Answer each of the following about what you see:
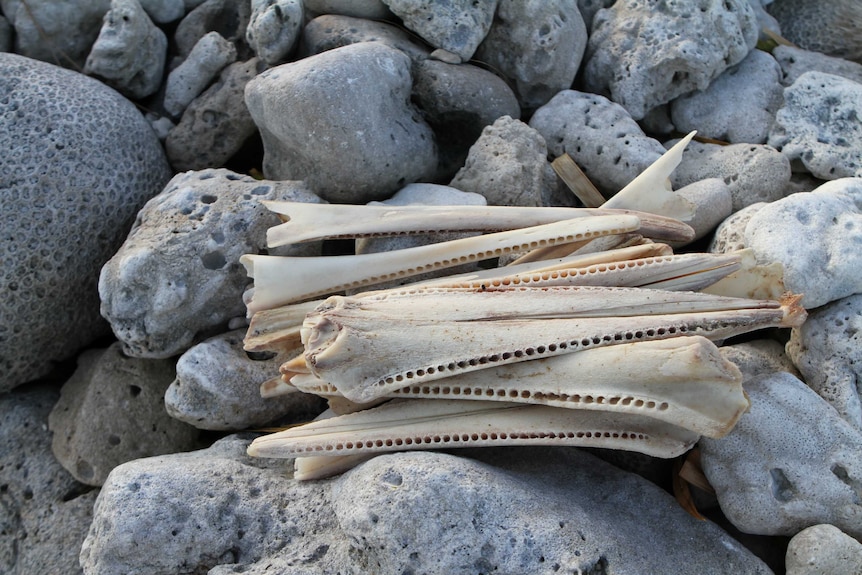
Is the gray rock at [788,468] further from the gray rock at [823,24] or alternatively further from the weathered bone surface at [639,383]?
the gray rock at [823,24]

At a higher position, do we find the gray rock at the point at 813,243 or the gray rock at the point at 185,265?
the gray rock at the point at 813,243

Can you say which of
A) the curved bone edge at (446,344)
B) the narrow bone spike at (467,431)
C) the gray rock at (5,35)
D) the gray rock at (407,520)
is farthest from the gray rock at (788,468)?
the gray rock at (5,35)

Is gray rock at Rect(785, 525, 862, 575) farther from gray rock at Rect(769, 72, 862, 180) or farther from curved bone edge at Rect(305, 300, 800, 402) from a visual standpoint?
gray rock at Rect(769, 72, 862, 180)

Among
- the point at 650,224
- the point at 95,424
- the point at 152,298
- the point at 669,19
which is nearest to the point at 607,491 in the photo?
the point at 650,224

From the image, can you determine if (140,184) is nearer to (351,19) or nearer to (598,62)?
(351,19)

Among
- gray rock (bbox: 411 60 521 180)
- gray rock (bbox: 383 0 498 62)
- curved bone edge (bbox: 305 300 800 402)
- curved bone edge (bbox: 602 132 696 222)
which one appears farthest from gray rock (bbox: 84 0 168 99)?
curved bone edge (bbox: 602 132 696 222)
